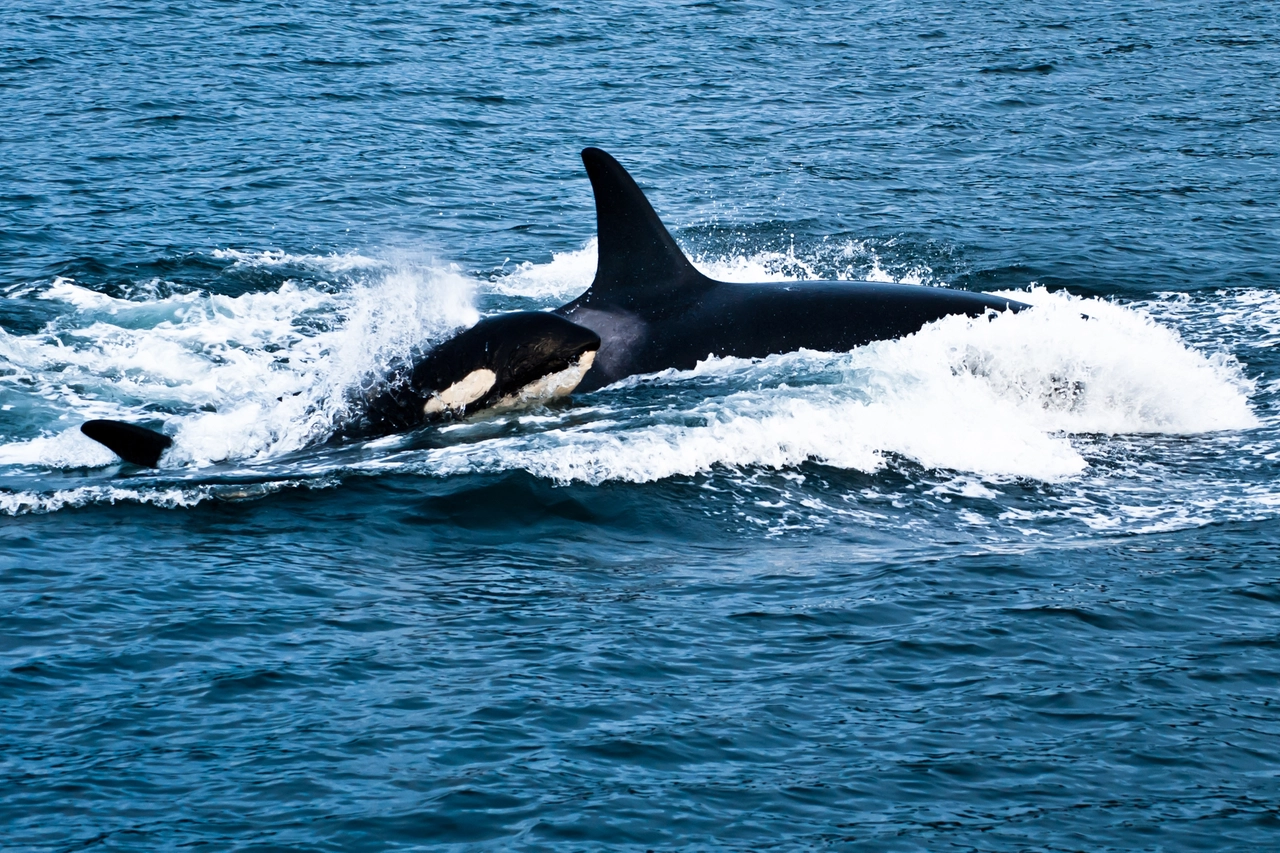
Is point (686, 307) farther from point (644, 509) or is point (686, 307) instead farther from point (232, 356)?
point (232, 356)

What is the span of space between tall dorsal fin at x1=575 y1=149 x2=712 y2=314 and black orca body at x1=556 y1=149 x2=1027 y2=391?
0.01m

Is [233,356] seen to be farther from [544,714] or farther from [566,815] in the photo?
[566,815]

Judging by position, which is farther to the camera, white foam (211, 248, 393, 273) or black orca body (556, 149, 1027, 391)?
white foam (211, 248, 393, 273)

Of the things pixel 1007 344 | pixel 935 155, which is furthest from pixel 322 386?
pixel 935 155

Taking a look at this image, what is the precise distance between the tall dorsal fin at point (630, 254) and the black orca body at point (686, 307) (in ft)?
0.04

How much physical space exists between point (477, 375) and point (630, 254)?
2.79 metres

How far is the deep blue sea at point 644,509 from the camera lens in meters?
9.93

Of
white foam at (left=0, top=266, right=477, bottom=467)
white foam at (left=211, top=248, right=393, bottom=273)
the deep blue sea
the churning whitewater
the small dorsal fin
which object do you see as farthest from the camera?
white foam at (left=211, top=248, right=393, bottom=273)

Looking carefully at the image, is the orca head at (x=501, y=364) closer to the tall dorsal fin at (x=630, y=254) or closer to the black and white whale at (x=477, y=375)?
the black and white whale at (x=477, y=375)

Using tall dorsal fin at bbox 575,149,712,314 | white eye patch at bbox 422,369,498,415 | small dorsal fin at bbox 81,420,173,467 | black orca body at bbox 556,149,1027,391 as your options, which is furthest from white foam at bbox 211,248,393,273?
small dorsal fin at bbox 81,420,173,467

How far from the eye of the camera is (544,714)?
10844 millimetres

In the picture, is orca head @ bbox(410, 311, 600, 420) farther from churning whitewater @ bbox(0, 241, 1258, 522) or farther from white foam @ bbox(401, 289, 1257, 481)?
white foam @ bbox(401, 289, 1257, 481)

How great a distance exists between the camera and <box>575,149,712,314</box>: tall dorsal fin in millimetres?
19188

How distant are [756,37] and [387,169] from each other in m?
15.8
